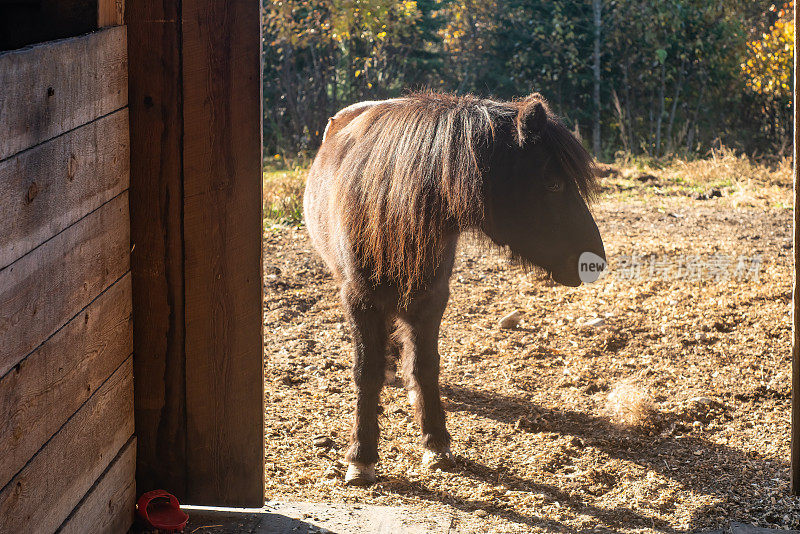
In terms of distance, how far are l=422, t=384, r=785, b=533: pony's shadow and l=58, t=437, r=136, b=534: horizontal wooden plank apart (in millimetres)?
1448

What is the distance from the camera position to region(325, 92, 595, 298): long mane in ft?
9.71

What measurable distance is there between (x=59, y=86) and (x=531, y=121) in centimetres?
174

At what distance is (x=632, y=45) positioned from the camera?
12.8m

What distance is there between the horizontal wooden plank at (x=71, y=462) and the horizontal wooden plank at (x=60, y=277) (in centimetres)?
26

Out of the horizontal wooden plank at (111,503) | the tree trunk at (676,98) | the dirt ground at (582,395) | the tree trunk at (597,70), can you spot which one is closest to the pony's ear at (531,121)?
the dirt ground at (582,395)

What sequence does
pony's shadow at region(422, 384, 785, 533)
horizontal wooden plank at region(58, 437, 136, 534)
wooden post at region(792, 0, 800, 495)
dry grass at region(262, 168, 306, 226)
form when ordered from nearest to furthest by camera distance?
horizontal wooden plank at region(58, 437, 136, 534)
wooden post at region(792, 0, 800, 495)
pony's shadow at region(422, 384, 785, 533)
dry grass at region(262, 168, 306, 226)

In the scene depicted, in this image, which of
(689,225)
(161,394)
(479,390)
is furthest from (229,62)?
(689,225)

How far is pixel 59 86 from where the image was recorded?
177cm

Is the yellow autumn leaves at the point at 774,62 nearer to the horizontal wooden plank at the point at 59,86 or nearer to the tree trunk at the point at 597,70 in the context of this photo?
the tree trunk at the point at 597,70

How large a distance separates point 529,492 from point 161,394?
1.71m

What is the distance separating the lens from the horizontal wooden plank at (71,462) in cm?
162

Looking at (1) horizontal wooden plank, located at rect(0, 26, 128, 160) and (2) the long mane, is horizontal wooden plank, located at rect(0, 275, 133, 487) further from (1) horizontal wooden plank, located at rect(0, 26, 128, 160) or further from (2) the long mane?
(2) the long mane

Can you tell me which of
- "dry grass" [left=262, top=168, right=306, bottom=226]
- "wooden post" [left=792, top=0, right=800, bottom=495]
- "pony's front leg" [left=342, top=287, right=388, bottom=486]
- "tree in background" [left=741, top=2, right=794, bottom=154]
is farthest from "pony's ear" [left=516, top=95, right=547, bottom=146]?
"tree in background" [left=741, top=2, right=794, bottom=154]

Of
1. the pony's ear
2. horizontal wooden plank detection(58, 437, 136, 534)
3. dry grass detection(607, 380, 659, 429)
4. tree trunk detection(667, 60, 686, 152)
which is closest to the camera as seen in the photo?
horizontal wooden plank detection(58, 437, 136, 534)
